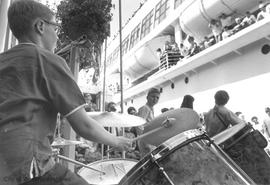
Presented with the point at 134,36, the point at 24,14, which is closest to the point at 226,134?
the point at 24,14

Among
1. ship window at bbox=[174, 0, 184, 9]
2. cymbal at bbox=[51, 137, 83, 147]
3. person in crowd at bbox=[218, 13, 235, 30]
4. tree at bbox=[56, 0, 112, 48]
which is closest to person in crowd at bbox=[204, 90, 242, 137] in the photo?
cymbal at bbox=[51, 137, 83, 147]

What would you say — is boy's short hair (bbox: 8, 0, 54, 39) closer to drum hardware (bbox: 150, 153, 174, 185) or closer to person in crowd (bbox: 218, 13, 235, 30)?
drum hardware (bbox: 150, 153, 174, 185)

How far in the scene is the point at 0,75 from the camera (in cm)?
117

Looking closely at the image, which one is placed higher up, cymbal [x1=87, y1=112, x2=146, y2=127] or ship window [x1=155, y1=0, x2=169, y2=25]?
ship window [x1=155, y1=0, x2=169, y2=25]

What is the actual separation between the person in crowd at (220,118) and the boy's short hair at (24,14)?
10.4ft

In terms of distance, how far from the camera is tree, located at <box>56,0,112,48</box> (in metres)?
2.96

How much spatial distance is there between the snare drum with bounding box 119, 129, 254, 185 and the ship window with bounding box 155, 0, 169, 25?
64.3 feet

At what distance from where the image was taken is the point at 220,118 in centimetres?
407

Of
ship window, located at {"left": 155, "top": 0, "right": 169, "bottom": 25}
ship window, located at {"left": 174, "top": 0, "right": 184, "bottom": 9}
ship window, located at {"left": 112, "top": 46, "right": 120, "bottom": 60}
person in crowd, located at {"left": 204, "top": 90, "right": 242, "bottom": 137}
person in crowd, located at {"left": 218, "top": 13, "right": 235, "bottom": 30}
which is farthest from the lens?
ship window, located at {"left": 112, "top": 46, "right": 120, "bottom": 60}

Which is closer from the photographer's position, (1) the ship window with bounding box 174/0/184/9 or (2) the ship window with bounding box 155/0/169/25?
(1) the ship window with bounding box 174/0/184/9

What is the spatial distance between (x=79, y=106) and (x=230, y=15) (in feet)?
47.4

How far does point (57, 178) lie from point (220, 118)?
3.24 metres

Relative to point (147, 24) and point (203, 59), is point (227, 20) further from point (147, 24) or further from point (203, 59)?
point (147, 24)

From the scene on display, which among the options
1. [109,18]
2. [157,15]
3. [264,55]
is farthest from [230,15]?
[109,18]
